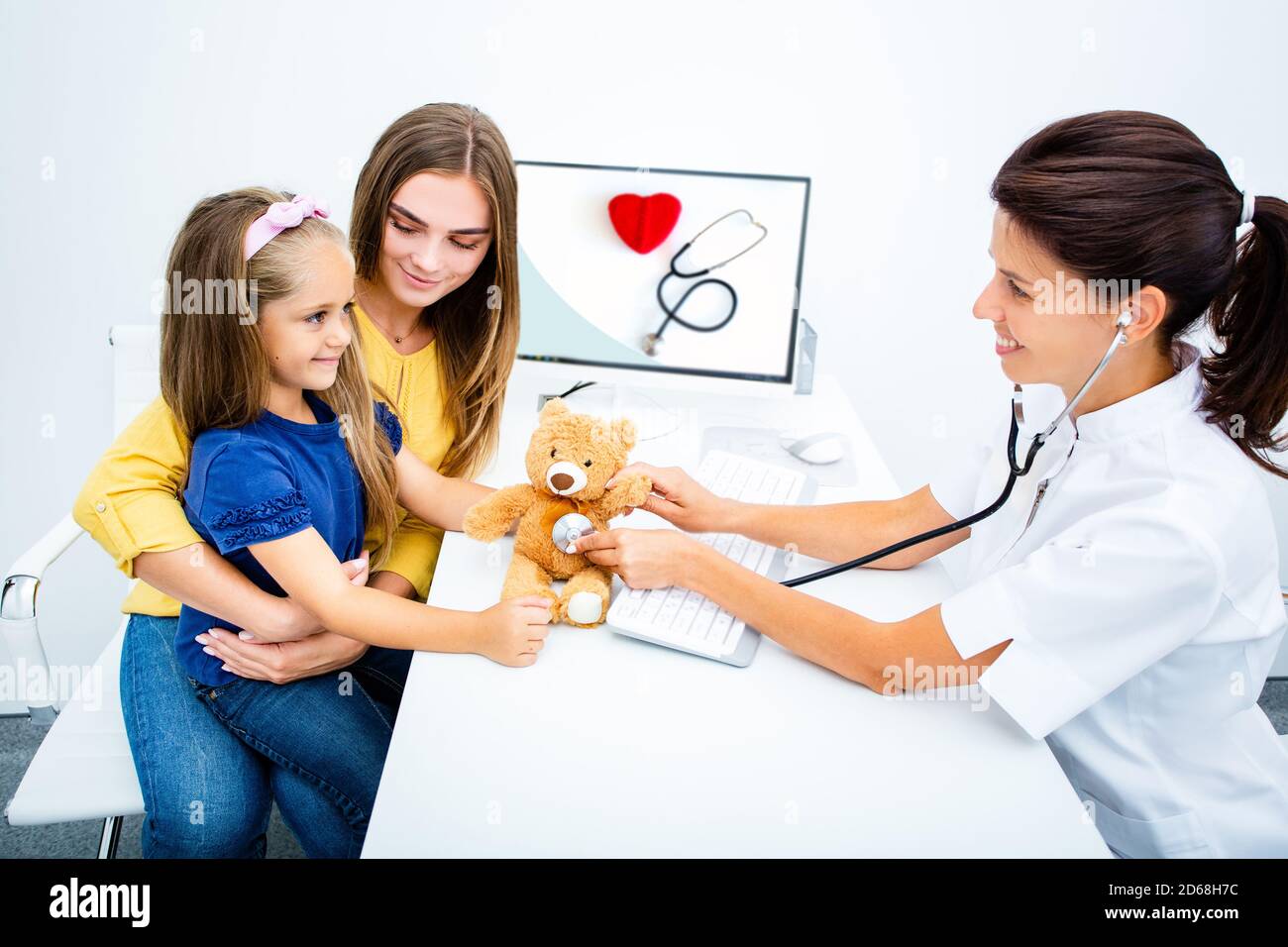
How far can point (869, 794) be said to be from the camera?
2.95 ft

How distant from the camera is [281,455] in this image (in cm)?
113

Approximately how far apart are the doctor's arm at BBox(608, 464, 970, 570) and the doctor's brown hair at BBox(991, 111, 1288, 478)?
15.2 inches

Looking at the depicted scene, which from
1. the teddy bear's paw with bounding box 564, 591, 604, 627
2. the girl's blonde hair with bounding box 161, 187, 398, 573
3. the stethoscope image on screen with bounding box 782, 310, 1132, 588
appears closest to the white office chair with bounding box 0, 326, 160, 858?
the girl's blonde hair with bounding box 161, 187, 398, 573

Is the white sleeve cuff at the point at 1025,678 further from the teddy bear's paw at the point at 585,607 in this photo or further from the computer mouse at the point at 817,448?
the computer mouse at the point at 817,448

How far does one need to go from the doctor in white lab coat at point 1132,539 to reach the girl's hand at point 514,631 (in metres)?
0.12

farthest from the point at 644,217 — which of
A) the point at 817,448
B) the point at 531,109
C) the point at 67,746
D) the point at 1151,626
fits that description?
the point at 67,746

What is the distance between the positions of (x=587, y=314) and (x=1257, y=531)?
1.13 m

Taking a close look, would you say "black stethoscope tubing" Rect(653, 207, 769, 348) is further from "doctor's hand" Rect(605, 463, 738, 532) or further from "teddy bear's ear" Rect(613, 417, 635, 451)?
"teddy bear's ear" Rect(613, 417, 635, 451)

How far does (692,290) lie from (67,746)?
1219 millimetres

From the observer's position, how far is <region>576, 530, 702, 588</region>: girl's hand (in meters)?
1.12

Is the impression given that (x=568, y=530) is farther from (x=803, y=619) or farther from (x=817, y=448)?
(x=817, y=448)

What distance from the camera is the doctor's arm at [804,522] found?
1276mm
